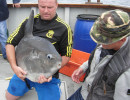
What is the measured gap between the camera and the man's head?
107cm

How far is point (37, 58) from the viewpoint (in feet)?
4.32

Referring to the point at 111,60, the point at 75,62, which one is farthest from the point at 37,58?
the point at 75,62

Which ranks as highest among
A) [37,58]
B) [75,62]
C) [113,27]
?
[113,27]

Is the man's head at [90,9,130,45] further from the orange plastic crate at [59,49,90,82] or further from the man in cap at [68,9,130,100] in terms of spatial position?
the orange plastic crate at [59,49,90,82]

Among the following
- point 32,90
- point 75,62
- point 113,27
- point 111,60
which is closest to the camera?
point 113,27

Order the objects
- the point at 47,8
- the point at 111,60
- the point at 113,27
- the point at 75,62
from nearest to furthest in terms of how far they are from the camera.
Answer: the point at 113,27 < the point at 111,60 < the point at 47,8 < the point at 75,62

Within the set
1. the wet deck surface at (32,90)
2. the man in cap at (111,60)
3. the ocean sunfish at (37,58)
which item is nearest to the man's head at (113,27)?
the man in cap at (111,60)

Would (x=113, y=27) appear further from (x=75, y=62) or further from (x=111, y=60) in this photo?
(x=75, y=62)

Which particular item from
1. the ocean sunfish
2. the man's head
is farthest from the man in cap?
the ocean sunfish

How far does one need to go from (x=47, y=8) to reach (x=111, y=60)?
2.76 feet

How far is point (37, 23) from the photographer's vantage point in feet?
5.85

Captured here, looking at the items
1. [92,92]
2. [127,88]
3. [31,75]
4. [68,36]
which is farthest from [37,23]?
[127,88]

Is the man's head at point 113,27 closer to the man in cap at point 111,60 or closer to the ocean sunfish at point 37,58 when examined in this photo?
the man in cap at point 111,60

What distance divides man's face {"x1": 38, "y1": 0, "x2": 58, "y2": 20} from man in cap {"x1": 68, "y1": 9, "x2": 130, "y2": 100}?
63 cm
